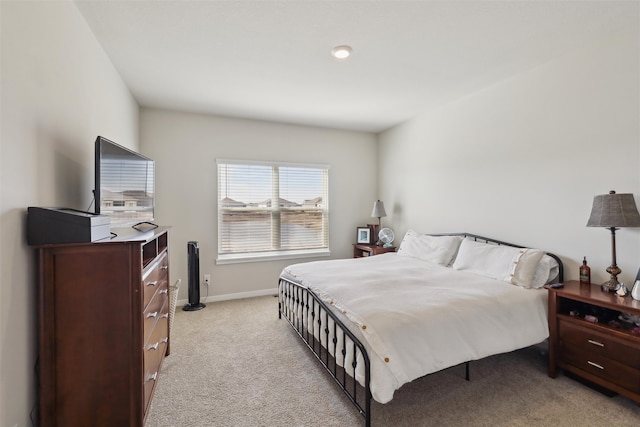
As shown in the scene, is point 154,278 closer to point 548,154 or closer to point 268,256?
point 268,256

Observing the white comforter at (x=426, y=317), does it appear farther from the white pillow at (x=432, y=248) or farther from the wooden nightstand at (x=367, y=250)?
the wooden nightstand at (x=367, y=250)

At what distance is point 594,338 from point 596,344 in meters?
0.04

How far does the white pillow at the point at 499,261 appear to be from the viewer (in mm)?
2486

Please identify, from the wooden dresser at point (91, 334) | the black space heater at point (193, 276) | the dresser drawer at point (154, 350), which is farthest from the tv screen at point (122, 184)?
the black space heater at point (193, 276)

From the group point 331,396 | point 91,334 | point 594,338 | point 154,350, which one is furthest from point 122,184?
point 594,338

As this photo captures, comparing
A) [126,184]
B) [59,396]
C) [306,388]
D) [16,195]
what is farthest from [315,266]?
Result: [16,195]

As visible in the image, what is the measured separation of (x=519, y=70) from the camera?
284 centimetres

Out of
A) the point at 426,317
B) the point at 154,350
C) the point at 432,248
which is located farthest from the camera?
the point at 432,248

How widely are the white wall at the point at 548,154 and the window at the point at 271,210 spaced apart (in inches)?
67.9

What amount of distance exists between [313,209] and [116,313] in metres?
3.43

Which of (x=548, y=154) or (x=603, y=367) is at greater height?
(x=548, y=154)

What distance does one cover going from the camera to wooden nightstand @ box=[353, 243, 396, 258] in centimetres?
444

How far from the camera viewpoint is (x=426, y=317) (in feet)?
6.16

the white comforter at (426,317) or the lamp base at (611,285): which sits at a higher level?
the lamp base at (611,285)
